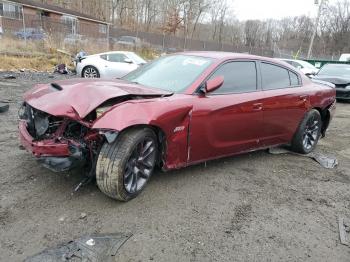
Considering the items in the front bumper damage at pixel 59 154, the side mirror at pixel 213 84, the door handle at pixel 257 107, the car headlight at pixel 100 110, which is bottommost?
the front bumper damage at pixel 59 154

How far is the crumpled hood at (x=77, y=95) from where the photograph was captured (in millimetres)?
Answer: 3381

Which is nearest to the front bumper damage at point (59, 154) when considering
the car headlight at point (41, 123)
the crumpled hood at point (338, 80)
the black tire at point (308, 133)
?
the car headlight at point (41, 123)

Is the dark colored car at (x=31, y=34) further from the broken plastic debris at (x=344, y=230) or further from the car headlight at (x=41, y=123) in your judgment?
the broken plastic debris at (x=344, y=230)

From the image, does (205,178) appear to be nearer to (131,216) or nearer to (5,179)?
(131,216)

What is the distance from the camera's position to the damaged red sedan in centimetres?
339

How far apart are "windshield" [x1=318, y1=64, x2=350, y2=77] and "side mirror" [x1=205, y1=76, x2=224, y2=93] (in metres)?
11.8

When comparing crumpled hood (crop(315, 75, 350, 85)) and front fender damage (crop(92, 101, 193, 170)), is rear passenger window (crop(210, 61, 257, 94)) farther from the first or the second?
crumpled hood (crop(315, 75, 350, 85))

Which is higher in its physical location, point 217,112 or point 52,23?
point 52,23

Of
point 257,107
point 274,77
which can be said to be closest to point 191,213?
point 257,107

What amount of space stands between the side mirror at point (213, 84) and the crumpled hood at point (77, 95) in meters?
0.46

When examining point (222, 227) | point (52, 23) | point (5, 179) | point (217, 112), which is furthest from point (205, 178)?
point (52, 23)

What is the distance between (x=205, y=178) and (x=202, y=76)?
1.27 meters

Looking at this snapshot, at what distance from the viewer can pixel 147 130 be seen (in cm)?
363

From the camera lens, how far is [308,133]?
6.18m
